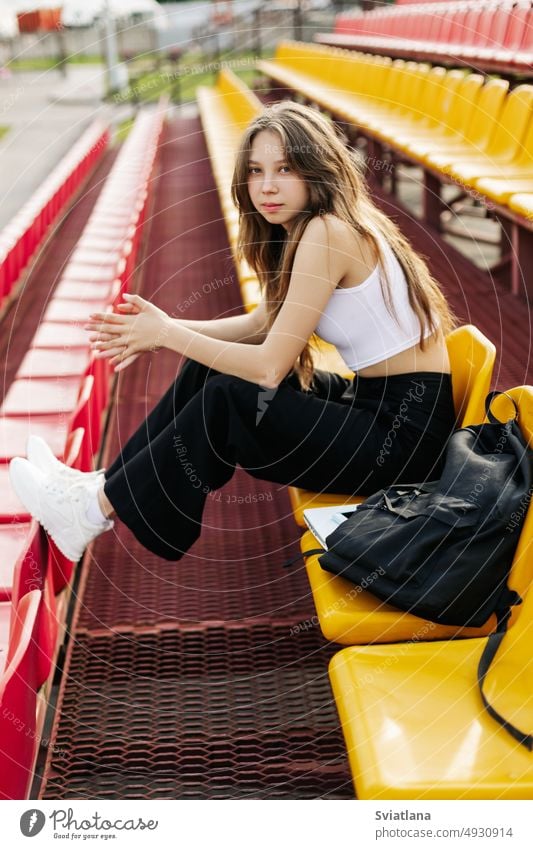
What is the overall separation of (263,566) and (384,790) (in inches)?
53.9

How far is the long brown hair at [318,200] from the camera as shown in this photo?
7.36ft

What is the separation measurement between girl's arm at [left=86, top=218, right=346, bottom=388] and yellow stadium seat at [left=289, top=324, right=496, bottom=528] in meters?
0.28

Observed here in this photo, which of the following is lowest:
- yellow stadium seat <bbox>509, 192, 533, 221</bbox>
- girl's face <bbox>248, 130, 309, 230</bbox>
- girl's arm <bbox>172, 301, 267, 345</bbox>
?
yellow stadium seat <bbox>509, 192, 533, 221</bbox>

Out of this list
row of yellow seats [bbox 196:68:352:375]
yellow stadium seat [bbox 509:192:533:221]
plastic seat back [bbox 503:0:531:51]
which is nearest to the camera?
row of yellow seats [bbox 196:68:352:375]

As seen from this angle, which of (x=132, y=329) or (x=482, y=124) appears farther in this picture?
(x=482, y=124)

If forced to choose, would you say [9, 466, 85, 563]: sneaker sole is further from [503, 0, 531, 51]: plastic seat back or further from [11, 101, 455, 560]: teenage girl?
[503, 0, 531, 51]: plastic seat back

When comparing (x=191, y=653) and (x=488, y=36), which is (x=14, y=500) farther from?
(x=488, y=36)

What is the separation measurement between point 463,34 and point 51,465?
6.30m

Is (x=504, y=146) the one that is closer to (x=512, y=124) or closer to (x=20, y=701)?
(x=512, y=124)

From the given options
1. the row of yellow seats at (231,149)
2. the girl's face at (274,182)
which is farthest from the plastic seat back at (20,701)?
the row of yellow seats at (231,149)

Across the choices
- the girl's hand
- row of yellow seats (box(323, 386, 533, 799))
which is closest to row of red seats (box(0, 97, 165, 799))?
the girl's hand

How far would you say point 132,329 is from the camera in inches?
88.8

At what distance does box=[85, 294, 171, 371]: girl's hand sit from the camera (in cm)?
225

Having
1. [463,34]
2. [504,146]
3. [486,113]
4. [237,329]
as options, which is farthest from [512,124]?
[463,34]
